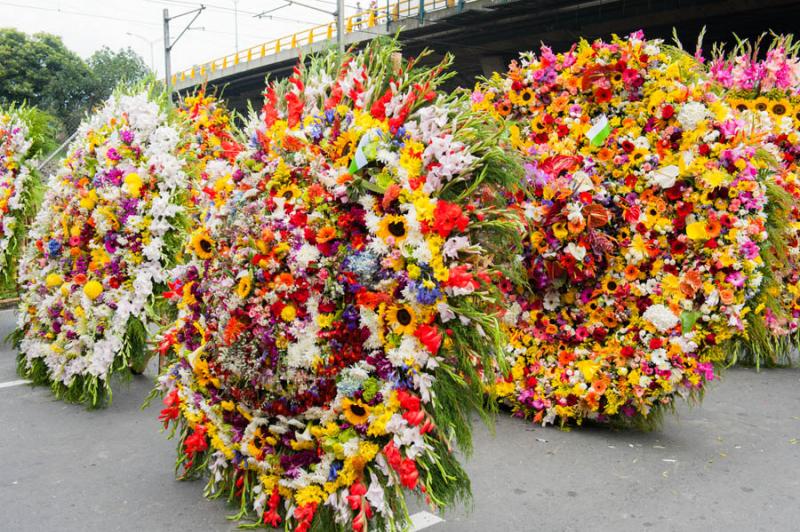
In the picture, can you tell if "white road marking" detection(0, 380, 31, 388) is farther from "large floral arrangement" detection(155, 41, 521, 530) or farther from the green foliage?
the green foliage

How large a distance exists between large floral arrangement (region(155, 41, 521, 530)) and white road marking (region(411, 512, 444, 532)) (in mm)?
413

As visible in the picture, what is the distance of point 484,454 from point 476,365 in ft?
5.55

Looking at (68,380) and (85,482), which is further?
(68,380)

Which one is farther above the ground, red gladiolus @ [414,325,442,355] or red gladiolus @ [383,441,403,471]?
red gladiolus @ [414,325,442,355]

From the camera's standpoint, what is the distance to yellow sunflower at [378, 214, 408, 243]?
313 cm

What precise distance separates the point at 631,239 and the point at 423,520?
246 cm

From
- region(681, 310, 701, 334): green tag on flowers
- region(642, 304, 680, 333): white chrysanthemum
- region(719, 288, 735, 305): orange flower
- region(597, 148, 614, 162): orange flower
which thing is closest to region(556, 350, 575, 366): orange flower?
region(642, 304, 680, 333): white chrysanthemum

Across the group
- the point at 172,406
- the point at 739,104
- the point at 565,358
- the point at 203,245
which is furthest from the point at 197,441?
the point at 739,104

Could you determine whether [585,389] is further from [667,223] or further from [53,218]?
[53,218]

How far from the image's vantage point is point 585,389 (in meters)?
4.99

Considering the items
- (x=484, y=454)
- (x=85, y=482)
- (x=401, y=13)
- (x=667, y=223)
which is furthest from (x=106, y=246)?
(x=401, y=13)

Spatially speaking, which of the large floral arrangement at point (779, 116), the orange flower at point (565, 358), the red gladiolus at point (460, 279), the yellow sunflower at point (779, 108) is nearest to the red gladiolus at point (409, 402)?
the red gladiolus at point (460, 279)

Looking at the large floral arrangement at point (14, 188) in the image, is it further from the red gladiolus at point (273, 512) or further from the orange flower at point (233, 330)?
the red gladiolus at point (273, 512)

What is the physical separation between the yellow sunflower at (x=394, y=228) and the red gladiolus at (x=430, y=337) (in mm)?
399
